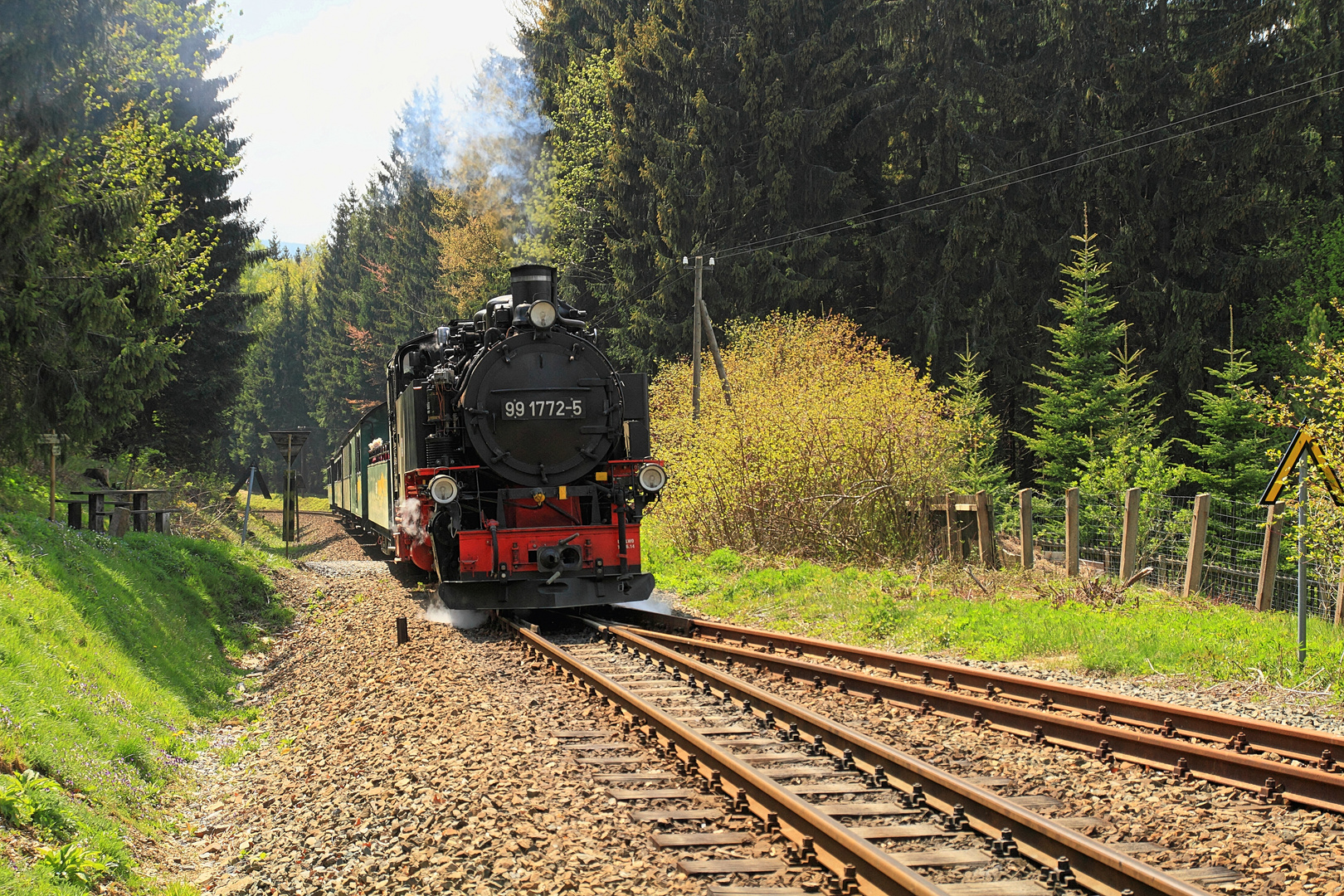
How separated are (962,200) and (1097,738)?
23.4 metres

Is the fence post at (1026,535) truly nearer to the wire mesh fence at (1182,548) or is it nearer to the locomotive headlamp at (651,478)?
the wire mesh fence at (1182,548)

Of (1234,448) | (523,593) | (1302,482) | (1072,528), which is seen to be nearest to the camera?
(1302,482)

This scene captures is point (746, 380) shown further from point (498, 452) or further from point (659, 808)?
point (659, 808)

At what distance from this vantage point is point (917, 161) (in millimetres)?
27844

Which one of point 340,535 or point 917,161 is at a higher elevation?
point 917,161

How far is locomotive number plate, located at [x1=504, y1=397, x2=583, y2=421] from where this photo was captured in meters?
10.6

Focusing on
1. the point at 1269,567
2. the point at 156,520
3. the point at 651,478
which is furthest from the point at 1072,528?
the point at 156,520

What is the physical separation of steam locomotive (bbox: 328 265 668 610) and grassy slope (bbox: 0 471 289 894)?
8.62 feet

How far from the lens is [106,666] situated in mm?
8094

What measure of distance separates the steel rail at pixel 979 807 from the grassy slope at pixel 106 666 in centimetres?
360

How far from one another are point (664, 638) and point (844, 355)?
12.1 m

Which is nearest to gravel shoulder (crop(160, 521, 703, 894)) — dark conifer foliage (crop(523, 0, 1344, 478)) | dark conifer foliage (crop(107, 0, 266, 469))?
dark conifer foliage (crop(523, 0, 1344, 478))

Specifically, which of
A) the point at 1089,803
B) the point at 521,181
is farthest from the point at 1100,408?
the point at 521,181

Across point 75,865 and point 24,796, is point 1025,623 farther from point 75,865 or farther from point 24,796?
point 24,796
